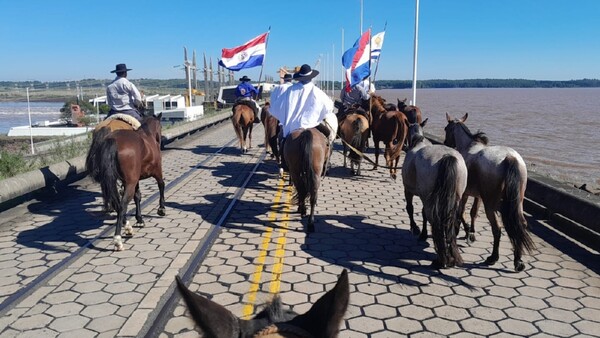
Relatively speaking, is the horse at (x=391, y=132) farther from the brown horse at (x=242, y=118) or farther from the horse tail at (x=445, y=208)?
the horse tail at (x=445, y=208)

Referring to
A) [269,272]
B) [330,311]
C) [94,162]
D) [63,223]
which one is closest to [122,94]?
[63,223]

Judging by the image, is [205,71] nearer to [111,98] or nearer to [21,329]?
[111,98]

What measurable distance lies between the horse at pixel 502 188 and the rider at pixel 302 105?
9.85 ft

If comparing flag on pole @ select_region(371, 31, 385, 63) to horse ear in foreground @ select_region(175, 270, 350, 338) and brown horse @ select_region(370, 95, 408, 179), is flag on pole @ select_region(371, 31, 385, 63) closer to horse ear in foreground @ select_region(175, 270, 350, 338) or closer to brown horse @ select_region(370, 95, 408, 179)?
brown horse @ select_region(370, 95, 408, 179)

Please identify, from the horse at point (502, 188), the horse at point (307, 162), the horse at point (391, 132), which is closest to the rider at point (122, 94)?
the horse at point (307, 162)

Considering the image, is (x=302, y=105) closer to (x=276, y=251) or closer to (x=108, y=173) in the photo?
(x=276, y=251)

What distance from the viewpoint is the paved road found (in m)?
4.30

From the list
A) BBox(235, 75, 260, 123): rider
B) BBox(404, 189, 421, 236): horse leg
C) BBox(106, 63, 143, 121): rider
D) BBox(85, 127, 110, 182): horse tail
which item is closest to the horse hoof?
BBox(404, 189, 421, 236): horse leg

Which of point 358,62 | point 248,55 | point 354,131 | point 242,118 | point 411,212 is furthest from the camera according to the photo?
point 248,55

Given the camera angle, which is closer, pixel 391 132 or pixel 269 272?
pixel 269 272

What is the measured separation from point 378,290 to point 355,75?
11.2 metres

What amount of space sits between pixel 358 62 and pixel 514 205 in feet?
36.0

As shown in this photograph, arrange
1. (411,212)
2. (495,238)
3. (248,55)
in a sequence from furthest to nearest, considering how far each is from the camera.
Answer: (248,55) < (411,212) < (495,238)

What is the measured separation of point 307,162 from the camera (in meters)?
7.18
